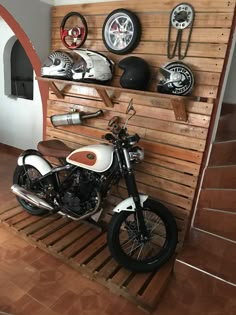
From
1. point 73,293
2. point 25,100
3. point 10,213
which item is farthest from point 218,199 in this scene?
point 25,100

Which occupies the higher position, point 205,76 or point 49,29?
point 49,29

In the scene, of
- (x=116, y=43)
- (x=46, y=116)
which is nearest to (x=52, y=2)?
(x=116, y=43)

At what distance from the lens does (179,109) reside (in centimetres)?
197

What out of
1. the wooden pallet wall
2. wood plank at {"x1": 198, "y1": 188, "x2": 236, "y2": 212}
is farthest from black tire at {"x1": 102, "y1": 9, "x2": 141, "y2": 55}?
wood plank at {"x1": 198, "y1": 188, "x2": 236, "y2": 212}

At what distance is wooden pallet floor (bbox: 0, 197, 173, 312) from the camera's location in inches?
71.8

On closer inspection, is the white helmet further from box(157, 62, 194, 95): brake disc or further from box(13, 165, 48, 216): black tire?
box(13, 165, 48, 216): black tire

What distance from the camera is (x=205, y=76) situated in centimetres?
192

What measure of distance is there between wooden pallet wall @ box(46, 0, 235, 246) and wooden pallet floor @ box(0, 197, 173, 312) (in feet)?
1.52

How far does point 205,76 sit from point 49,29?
180 centimetres

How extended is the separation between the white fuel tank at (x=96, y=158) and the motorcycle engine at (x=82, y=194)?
0.16 m

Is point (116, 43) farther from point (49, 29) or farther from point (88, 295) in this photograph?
point (88, 295)

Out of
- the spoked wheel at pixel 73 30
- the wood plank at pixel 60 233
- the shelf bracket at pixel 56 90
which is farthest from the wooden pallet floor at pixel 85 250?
the spoked wheel at pixel 73 30

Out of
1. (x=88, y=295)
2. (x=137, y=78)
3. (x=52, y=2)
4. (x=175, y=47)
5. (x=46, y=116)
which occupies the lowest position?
(x=88, y=295)

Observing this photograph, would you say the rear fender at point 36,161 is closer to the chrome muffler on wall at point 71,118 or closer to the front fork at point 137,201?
the chrome muffler on wall at point 71,118
